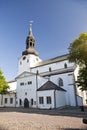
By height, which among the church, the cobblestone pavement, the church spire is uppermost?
the church spire

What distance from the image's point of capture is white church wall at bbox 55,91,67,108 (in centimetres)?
3216

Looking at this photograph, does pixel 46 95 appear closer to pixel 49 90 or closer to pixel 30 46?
pixel 49 90

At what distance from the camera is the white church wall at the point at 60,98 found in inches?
1266

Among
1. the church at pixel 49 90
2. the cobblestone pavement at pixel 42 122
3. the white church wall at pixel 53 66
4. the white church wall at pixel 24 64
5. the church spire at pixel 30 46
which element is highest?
the church spire at pixel 30 46

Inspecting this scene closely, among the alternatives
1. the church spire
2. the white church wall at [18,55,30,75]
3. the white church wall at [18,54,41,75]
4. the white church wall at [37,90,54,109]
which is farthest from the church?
the church spire

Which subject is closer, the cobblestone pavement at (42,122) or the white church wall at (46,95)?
the cobblestone pavement at (42,122)

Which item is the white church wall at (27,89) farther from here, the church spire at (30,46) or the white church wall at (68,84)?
the church spire at (30,46)

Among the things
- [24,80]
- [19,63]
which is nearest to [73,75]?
[24,80]

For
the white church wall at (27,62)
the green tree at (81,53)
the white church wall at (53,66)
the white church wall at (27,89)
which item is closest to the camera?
the green tree at (81,53)

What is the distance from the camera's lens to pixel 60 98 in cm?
3312

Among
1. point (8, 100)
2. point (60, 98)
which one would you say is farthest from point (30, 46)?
point (60, 98)

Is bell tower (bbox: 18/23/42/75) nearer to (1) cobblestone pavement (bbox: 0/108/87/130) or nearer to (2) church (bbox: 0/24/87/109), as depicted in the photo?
(2) church (bbox: 0/24/87/109)

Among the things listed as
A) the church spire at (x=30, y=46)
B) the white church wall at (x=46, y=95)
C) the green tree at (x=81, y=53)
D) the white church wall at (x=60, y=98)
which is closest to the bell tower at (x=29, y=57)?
the church spire at (x=30, y=46)

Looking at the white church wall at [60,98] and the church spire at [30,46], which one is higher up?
the church spire at [30,46]
